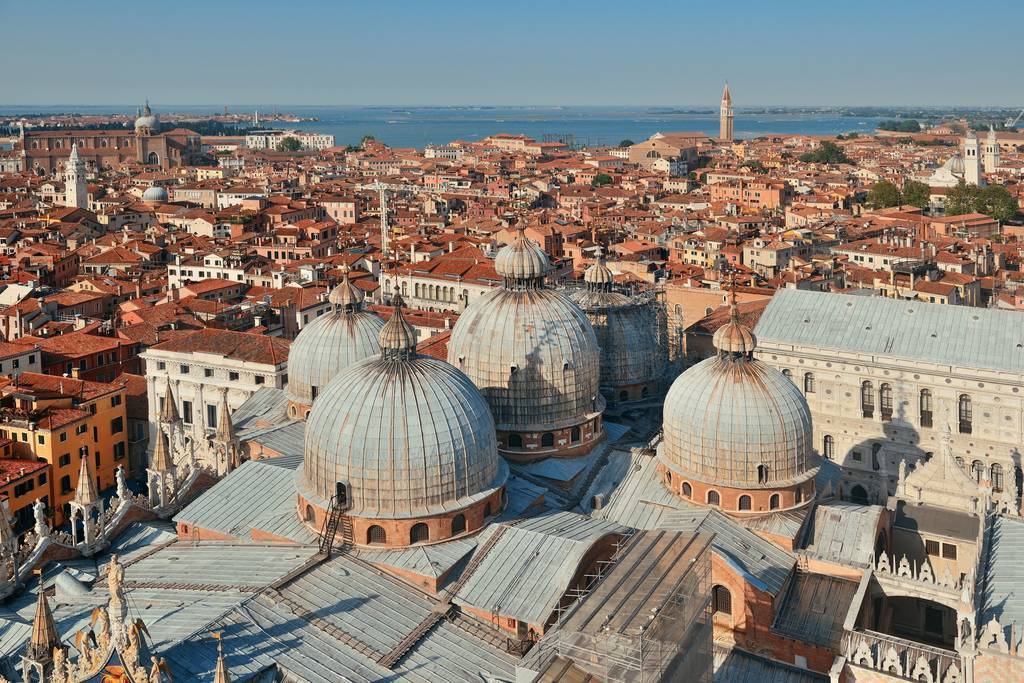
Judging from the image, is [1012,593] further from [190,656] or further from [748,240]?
[748,240]

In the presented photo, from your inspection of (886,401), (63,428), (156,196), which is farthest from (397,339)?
(156,196)

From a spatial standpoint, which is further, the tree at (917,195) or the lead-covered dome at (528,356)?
the tree at (917,195)

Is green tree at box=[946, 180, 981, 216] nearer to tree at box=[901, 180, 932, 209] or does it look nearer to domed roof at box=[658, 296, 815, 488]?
tree at box=[901, 180, 932, 209]

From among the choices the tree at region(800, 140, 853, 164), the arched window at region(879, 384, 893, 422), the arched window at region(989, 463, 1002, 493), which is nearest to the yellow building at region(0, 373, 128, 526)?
the arched window at region(879, 384, 893, 422)

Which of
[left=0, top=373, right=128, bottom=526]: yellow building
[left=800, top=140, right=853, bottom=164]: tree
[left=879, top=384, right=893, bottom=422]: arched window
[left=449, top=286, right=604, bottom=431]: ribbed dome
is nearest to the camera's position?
[left=449, top=286, right=604, bottom=431]: ribbed dome

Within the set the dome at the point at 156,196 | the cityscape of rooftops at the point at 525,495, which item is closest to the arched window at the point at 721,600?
the cityscape of rooftops at the point at 525,495

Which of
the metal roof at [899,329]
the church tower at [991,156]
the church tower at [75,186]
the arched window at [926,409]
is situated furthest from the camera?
the church tower at [991,156]

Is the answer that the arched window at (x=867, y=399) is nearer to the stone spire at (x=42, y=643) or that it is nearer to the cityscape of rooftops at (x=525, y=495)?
the cityscape of rooftops at (x=525, y=495)
